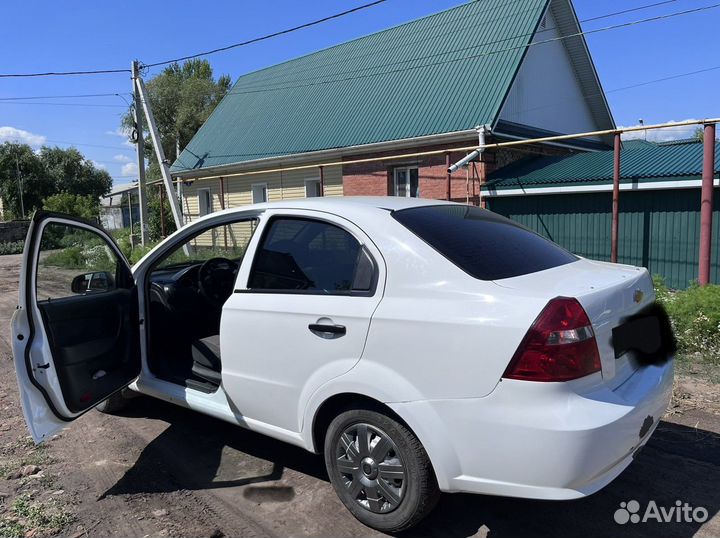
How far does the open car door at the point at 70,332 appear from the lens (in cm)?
319

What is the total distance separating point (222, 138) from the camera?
904 inches

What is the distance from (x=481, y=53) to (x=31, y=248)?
48.6ft

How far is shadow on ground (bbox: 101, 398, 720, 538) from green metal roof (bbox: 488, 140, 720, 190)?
7.35m

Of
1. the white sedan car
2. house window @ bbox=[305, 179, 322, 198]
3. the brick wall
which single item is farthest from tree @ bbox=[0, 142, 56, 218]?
the white sedan car

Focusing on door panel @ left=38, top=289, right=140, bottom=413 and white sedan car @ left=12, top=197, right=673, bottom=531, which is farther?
door panel @ left=38, top=289, right=140, bottom=413

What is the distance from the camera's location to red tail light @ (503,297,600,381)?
2340 mm

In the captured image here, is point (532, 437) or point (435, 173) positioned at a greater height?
point (435, 173)

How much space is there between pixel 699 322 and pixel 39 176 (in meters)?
58.2

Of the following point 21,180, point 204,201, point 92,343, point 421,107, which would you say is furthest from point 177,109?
point 92,343

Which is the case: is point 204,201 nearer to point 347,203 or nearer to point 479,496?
point 347,203

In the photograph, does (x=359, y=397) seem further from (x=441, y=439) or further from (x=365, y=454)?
(x=441, y=439)

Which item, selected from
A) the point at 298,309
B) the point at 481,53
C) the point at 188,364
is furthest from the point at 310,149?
the point at 298,309

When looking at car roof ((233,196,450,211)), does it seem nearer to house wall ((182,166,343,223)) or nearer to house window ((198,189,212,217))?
house wall ((182,166,343,223))

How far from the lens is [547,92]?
1662 centimetres
